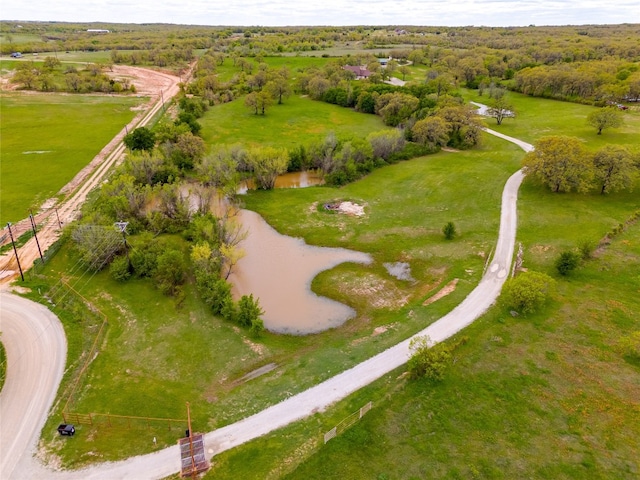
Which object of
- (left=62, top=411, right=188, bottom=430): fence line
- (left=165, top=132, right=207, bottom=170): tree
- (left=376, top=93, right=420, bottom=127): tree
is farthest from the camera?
(left=376, top=93, right=420, bottom=127): tree

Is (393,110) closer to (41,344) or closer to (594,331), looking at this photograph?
(594,331)

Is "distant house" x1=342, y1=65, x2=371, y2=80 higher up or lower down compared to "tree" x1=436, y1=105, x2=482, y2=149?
higher up

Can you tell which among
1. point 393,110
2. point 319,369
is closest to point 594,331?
point 319,369

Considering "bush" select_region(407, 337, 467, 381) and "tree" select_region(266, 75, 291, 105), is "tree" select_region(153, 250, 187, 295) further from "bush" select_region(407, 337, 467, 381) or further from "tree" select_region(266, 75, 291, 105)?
"tree" select_region(266, 75, 291, 105)

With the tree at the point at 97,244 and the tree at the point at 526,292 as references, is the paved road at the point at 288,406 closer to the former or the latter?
the tree at the point at 526,292

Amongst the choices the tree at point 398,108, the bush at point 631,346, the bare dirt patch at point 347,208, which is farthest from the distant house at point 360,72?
the bush at point 631,346

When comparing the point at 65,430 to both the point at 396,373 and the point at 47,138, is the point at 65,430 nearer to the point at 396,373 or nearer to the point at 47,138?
the point at 396,373

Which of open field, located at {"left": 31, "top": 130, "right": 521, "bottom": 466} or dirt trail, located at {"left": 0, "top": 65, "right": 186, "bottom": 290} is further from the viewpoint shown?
dirt trail, located at {"left": 0, "top": 65, "right": 186, "bottom": 290}

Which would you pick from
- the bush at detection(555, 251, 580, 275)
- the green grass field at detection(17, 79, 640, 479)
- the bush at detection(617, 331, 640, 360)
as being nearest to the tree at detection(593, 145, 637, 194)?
the green grass field at detection(17, 79, 640, 479)
